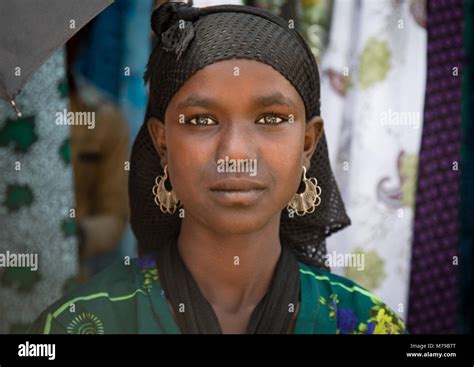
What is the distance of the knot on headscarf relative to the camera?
8.82 feet

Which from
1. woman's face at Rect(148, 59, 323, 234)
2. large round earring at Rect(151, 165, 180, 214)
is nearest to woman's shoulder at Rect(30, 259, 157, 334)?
large round earring at Rect(151, 165, 180, 214)

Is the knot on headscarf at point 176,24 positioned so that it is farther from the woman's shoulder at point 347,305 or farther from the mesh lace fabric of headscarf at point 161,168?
the woman's shoulder at point 347,305

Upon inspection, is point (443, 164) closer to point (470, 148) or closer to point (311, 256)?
point (470, 148)

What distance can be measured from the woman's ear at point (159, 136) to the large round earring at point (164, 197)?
69mm

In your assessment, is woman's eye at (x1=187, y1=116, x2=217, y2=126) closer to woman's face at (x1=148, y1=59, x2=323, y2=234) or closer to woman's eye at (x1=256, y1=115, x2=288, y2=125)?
woman's face at (x1=148, y1=59, x2=323, y2=234)

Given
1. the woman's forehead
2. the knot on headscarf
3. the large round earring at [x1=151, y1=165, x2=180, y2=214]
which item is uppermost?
the knot on headscarf

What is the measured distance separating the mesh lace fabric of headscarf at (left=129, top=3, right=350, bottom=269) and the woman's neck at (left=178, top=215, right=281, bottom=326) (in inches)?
4.2

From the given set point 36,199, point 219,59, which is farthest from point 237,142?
point 36,199

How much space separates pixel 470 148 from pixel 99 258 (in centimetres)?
163

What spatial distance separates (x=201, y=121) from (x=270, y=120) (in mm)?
244
